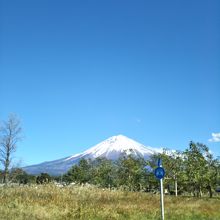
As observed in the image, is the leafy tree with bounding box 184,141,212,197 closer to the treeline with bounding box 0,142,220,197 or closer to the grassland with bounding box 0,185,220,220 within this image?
the treeline with bounding box 0,142,220,197

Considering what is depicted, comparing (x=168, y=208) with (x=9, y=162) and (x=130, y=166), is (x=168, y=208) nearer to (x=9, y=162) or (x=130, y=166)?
(x=9, y=162)

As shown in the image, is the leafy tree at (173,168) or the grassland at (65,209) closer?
the grassland at (65,209)

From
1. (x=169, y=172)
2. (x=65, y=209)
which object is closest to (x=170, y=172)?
(x=169, y=172)

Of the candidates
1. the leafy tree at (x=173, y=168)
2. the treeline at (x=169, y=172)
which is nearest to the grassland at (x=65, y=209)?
the treeline at (x=169, y=172)

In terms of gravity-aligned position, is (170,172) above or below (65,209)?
above

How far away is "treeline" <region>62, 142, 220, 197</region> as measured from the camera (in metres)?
57.4

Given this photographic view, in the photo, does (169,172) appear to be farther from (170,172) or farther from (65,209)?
(65,209)

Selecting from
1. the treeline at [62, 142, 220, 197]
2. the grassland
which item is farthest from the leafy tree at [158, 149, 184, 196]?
the grassland

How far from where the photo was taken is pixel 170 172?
60531 millimetres

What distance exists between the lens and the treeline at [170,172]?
57438 mm

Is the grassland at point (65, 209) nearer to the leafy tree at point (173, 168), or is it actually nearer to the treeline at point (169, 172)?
the treeline at point (169, 172)

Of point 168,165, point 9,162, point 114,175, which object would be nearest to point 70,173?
point 114,175

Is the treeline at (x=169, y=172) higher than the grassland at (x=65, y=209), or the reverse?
the treeline at (x=169, y=172)

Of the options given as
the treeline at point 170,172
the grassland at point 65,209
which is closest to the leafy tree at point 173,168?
the treeline at point 170,172
